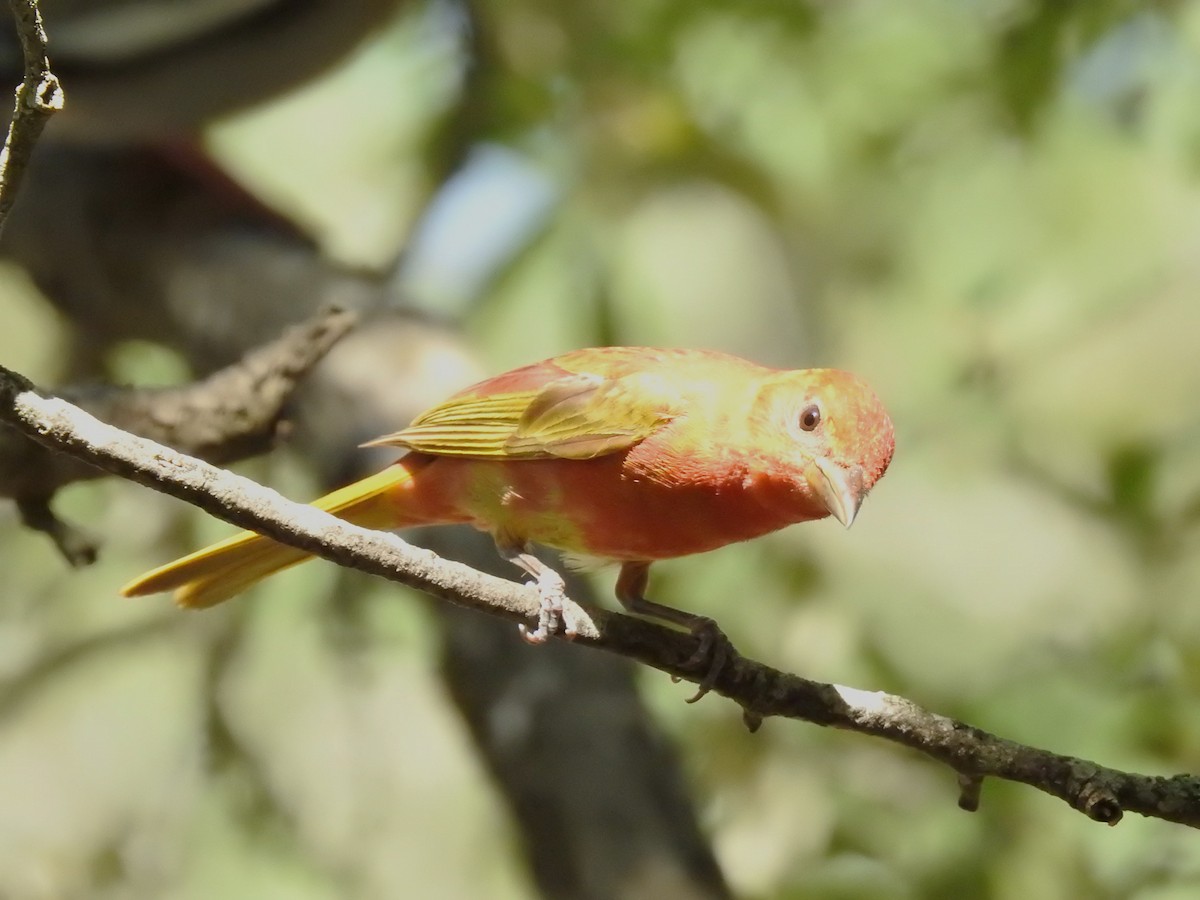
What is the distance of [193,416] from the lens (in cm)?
312

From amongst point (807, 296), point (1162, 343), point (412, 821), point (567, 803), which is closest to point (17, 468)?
point (567, 803)

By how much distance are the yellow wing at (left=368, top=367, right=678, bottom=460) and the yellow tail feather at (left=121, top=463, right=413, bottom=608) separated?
0.39ft

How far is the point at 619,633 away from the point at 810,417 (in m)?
0.55

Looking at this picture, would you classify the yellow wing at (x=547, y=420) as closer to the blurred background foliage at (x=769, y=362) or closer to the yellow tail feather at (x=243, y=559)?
the yellow tail feather at (x=243, y=559)

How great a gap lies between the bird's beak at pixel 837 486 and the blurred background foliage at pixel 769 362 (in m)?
1.76

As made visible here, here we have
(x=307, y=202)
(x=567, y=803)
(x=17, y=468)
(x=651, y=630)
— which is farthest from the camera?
(x=307, y=202)

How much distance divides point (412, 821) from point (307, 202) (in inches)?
105

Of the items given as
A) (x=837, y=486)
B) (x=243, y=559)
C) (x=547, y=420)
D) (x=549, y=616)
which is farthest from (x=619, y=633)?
(x=243, y=559)

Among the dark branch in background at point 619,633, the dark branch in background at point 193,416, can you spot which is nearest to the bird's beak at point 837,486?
the dark branch in background at point 619,633

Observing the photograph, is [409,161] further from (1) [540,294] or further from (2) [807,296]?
(2) [807,296]

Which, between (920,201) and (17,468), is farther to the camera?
(920,201)

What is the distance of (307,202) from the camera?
585 cm

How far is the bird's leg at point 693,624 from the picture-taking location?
8.09 feet

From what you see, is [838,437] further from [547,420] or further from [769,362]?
[769,362]
